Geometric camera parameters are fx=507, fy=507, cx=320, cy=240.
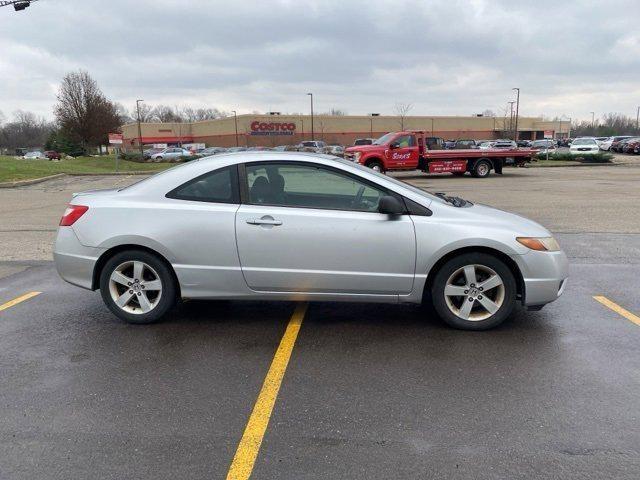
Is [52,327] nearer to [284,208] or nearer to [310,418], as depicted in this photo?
[284,208]

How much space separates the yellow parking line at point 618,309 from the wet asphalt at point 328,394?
82 mm

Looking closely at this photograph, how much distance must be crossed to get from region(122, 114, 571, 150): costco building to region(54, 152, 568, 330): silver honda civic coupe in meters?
70.6

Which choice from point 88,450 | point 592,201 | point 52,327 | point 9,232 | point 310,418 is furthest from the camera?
point 592,201

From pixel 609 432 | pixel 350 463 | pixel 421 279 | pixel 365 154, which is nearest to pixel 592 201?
pixel 365 154

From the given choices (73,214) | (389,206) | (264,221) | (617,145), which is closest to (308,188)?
(264,221)

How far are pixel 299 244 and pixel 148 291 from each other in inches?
60.0

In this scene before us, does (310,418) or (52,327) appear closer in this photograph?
(310,418)

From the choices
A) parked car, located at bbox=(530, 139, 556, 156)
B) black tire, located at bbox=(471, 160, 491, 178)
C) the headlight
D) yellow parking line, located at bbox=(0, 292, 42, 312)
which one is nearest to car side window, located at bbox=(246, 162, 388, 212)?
the headlight

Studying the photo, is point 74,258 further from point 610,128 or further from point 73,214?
point 610,128

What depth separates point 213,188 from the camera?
4.64 meters

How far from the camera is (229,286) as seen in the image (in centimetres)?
457

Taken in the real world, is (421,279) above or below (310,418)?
above

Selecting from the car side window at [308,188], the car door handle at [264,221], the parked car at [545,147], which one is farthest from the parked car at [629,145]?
the car door handle at [264,221]

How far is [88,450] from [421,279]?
111 inches
